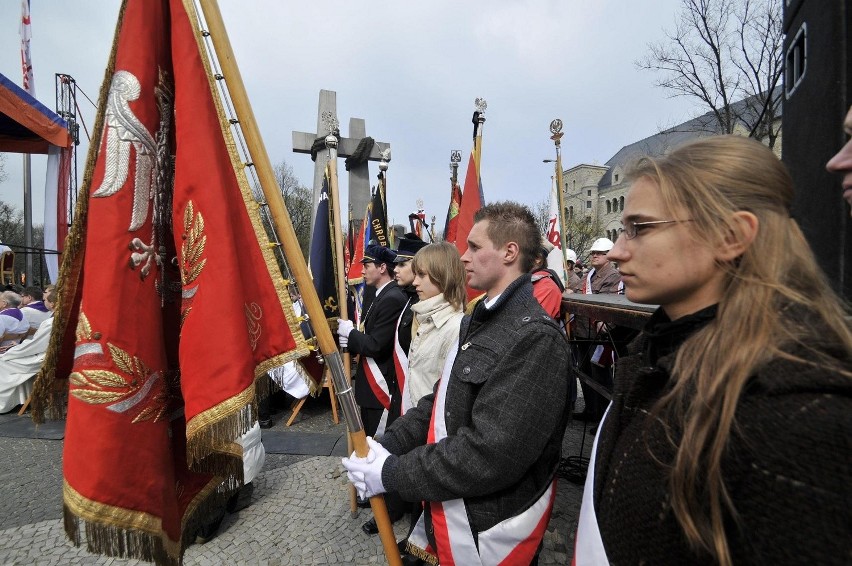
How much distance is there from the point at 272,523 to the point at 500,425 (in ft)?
9.36

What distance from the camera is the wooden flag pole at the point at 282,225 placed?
1.48m

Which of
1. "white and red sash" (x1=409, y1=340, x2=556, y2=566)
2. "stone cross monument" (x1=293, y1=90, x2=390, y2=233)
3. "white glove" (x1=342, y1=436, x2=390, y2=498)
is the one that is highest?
"stone cross monument" (x1=293, y1=90, x2=390, y2=233)

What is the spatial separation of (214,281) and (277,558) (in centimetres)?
247

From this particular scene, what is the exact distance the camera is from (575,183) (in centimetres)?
5278

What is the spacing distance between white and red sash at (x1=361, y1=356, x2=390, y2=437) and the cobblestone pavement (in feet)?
2.67

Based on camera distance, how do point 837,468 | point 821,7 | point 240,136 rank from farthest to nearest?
point 821,7
point 240,136
point 837,468

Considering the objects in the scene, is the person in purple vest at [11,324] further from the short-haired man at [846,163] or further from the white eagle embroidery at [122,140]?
the short-haired man at [846,163]

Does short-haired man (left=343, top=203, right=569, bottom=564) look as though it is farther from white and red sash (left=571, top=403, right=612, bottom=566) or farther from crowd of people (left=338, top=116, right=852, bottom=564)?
white and red sash (left=571, top=403, right=612, bottom=566)

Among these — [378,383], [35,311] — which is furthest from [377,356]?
[35,311]

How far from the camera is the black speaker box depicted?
6.36 feet

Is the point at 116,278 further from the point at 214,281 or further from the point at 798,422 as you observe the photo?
the point at 798,422

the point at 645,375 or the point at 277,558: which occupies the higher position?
the point at 645,375

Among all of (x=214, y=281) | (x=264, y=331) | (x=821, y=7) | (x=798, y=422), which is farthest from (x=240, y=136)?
(x=821, y=7)

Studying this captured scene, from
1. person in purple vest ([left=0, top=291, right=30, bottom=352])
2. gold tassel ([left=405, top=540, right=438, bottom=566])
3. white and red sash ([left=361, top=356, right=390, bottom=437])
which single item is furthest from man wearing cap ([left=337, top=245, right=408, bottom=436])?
person in purple vest ([left=0, top=291, right=30, bottom=352])
